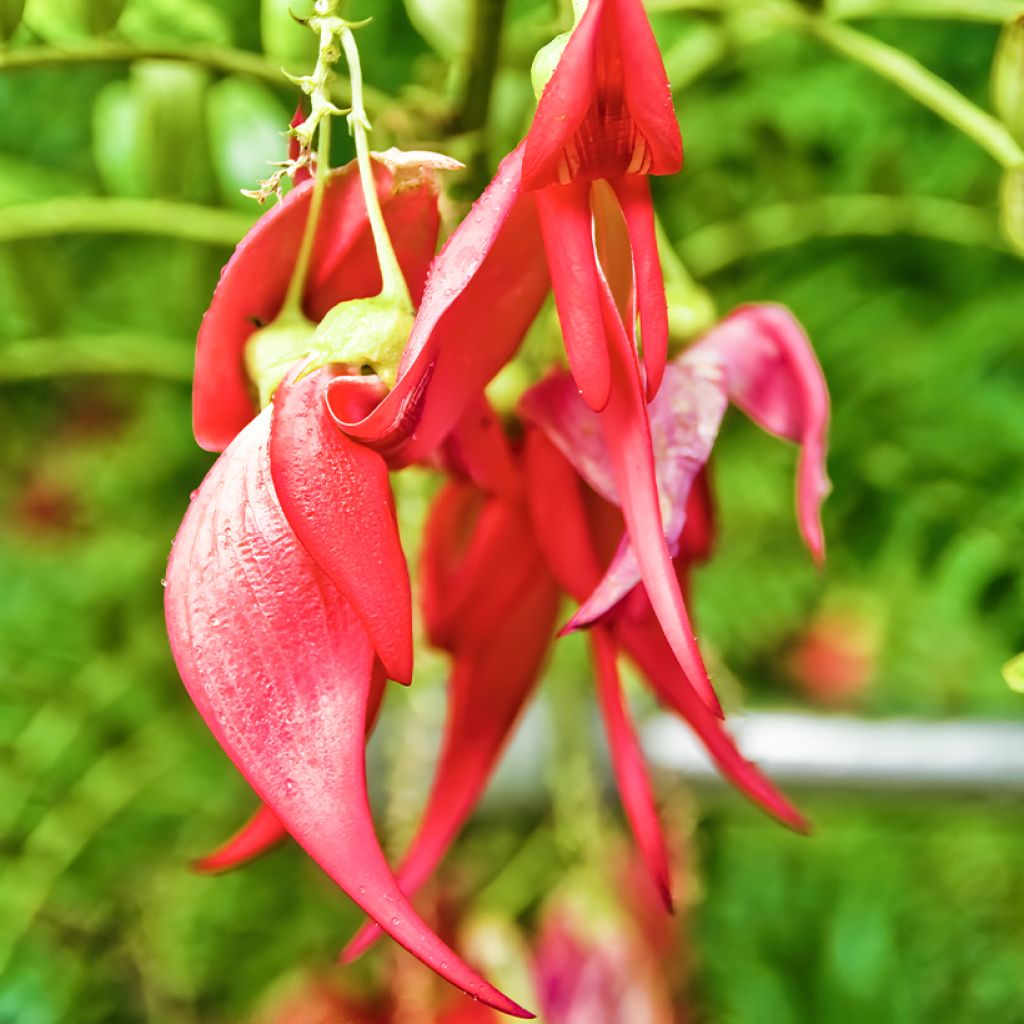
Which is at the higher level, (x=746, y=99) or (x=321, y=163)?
(x=321, y=163)

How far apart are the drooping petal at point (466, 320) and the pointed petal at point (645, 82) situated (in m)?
0.02

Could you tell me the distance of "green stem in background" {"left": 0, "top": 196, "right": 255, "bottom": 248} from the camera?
1.61 ft

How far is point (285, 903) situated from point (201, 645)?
0.60 m

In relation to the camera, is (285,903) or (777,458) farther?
(285,903)

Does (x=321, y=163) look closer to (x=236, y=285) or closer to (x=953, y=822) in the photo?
(x=236, y=285)

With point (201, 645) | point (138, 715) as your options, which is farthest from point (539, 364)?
point (138, 715)

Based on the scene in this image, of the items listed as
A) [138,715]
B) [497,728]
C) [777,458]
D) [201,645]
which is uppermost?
[201,645]

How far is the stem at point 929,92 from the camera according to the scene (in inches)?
13.3

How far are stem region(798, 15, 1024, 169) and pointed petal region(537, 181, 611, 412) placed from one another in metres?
0.14

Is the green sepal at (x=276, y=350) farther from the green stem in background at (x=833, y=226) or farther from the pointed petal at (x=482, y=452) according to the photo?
the green stem in background at (x=833, y=226)

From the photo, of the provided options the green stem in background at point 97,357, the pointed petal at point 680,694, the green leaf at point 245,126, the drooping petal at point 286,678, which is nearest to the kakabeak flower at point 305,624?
the drooping petal at point 286,678

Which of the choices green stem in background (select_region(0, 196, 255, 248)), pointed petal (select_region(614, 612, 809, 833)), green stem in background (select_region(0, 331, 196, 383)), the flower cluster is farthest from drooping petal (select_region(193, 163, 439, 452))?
green stem in background (select_region(0, 331, 196, 383))

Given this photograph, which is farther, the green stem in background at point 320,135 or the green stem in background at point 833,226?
the green stem in background at point 833,226

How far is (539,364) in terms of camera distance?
1.21 feet
